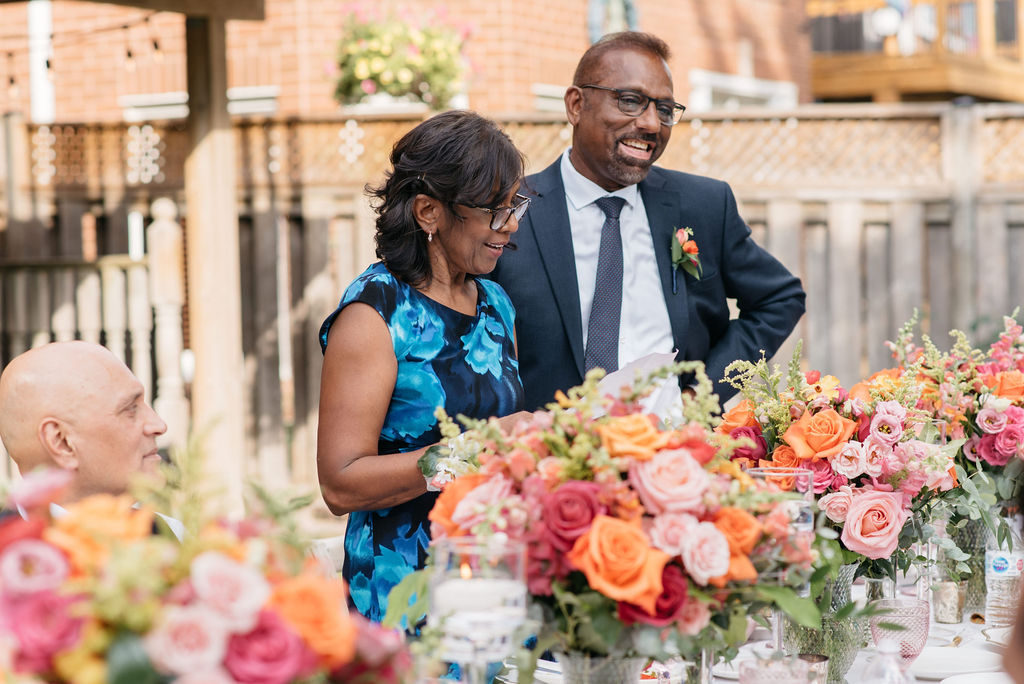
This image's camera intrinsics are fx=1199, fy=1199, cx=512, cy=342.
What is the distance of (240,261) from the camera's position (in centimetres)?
624

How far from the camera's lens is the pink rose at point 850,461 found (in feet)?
6.57

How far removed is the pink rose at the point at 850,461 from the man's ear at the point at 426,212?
0.86m

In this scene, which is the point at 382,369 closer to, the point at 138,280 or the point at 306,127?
the point at 138,280

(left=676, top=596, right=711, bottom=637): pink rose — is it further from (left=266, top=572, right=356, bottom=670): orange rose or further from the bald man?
the bald man

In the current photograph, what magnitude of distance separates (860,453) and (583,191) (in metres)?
1.33

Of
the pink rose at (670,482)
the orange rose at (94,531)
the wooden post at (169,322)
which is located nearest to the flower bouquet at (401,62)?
the wooden post at (169,322)

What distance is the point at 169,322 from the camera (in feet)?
18.2

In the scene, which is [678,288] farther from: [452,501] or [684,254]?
[452,501]

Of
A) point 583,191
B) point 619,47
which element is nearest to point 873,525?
point 583,191

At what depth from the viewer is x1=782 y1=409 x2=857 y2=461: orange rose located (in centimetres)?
203

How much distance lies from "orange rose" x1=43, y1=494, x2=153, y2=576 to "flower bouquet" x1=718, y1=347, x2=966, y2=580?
1.14 metres

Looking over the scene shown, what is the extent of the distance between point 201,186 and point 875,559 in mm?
4135

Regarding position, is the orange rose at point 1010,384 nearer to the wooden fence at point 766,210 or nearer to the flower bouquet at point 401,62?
the wooden fence at point 766,210

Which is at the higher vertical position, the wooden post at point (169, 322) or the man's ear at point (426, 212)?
the man's ear at point (426, 212)
